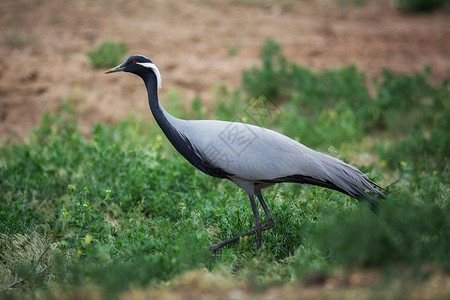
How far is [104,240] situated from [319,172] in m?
2.09

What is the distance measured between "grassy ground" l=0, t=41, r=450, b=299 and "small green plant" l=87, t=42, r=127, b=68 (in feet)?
4.89

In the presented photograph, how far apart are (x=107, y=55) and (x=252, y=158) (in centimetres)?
592

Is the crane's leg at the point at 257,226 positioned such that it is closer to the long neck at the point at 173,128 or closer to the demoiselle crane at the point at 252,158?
the demoiselle crane at the point at 252,158

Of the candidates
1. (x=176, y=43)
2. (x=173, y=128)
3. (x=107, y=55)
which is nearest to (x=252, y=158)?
(x=173, y=128)

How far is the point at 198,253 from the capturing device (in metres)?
4.00

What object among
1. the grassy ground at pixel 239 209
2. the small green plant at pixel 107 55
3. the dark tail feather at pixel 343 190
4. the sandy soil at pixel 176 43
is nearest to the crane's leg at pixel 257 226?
the grassy ground at pixel 239 209

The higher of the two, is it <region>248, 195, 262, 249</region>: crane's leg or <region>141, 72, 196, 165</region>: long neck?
<region>141, 72, 196, 165</region>: long neck

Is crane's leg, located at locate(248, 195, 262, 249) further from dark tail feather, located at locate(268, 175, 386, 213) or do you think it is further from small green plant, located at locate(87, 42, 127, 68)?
small green plant, located at locate(87, 42, 127, 68)

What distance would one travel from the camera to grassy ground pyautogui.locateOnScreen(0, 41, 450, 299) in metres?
3.37

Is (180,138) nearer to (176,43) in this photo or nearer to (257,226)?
(257,226)

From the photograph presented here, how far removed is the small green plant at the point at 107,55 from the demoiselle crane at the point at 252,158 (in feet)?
15.9

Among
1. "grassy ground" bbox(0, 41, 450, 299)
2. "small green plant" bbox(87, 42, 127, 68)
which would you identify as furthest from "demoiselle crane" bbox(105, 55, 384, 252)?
"small green plant" bbox(87, 42, 127, 68)

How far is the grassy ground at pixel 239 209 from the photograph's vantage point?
3.37m

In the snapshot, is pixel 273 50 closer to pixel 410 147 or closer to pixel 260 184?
pixel 410 147
